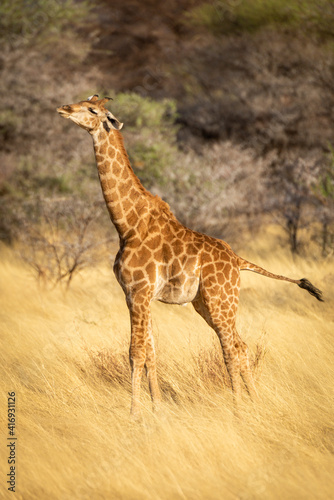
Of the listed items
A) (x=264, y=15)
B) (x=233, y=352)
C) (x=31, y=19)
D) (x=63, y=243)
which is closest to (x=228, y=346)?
(x=233, y=352)

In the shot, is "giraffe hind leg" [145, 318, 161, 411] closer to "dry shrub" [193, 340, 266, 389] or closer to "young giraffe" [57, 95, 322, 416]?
"young giraffe" [57, 95, 322, 416]

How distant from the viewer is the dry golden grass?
3770 mm

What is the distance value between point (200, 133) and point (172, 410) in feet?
43.0

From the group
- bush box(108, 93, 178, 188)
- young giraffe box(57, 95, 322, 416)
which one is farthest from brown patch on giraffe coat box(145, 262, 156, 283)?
bush box(108, 93, 178, 188)

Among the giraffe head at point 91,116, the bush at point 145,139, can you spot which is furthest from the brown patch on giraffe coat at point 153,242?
the bush at point 145,139

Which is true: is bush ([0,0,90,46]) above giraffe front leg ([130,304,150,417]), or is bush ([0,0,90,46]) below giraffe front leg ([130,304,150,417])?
above

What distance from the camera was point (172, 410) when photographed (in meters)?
4.80

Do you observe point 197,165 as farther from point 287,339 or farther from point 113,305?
point 287,339

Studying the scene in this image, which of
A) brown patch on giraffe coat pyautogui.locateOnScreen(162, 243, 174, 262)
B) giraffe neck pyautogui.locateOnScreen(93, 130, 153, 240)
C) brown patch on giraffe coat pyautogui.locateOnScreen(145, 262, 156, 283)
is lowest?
brown patch on giraffe coat pyautogui.locateOnScreen(145, 262, 156, 283)

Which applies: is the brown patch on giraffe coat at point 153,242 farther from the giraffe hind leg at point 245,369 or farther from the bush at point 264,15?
the bush at point 264,15

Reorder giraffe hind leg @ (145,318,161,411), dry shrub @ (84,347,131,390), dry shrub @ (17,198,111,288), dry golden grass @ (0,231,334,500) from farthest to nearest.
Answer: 1. dry shrub @ (17,198,111,288)
2. dry shrub @ (84,347,131,390)
3. giraffe hind leg @ (145,318,161,411)
4. dry golden grass @ (0,231,334,500)

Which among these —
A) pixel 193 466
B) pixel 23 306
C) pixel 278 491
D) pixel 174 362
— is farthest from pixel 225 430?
pixel 23 306

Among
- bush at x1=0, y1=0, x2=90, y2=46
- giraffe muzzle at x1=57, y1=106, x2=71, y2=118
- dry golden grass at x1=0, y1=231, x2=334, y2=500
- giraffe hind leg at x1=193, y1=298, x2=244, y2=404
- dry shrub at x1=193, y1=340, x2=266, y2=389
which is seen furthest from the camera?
bush at x1=0, y1=0, x2=90, y2=46

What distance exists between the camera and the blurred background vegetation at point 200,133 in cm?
1109
